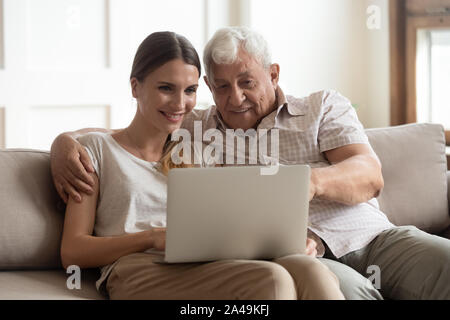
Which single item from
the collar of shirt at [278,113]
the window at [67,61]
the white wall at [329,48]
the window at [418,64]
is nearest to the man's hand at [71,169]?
the collar of shirt at [278,113]

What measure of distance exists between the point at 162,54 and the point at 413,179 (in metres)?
0.99

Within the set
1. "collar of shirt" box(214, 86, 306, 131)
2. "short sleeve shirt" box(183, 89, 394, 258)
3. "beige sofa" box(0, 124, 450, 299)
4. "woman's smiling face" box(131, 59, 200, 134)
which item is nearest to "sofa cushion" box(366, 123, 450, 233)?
"beige sofa" box(0, 124, 450, 299)

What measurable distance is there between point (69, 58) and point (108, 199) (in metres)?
2.01

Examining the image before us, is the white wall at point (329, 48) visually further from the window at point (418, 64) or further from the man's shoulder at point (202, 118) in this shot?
the man's shoulder at point (202, 118)

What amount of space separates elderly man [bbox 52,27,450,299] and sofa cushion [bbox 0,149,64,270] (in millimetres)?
97

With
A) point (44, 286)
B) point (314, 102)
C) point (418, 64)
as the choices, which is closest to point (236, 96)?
point (314, 102)

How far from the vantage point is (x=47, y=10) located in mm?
3363

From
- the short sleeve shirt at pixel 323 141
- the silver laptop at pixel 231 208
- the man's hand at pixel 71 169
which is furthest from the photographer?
the short sleeve shirt at pixel 323 141

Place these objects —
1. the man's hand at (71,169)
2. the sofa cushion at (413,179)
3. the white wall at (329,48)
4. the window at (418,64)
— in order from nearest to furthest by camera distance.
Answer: the man's hand at (71,169) → the sofa cushion at (413,179) → the window at (418,64) → the white wall at (329,48)

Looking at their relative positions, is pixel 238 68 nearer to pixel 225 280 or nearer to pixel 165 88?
→ pixel 165 88

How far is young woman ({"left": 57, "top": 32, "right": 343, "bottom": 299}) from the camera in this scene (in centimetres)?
131

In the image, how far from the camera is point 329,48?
390 cm

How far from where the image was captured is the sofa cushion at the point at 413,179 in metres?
2.09
